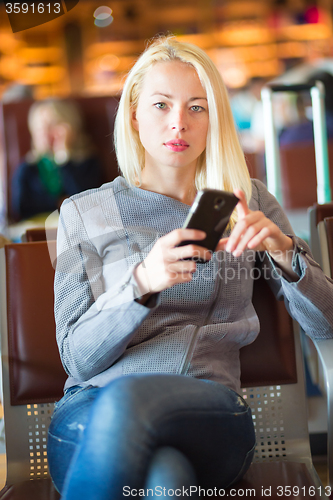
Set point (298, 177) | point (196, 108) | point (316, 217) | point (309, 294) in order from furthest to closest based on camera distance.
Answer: point (298, 177), point (316, 217), point (196, 108), point (309, 294)

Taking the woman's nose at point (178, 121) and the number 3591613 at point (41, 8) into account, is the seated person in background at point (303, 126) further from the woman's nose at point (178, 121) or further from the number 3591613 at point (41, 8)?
the woman's nose at point (178, 121)

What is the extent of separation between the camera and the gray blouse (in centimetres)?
90

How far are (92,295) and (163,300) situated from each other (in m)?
0.13

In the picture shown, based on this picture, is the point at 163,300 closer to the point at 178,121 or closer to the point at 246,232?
the point at 246,232

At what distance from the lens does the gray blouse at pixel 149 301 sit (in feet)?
2.96

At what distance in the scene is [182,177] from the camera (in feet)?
3.66

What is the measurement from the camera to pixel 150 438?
711 mm

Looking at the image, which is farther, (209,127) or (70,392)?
(209,127)

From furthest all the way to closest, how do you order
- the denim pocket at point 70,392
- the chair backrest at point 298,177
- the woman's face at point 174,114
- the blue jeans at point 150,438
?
the chair backrest at point 298,177, the woman's face at point 174,114, the denim pocket at point 70,392, the blue jeans at point 150,438

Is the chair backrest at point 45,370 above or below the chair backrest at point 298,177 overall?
below

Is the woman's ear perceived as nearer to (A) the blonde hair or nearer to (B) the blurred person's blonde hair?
(A) the blonde hair

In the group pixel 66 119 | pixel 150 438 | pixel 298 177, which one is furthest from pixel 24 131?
pixel 150 438

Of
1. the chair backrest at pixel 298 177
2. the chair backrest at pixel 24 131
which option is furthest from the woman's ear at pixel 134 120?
the chair backrest at pixel 24 131

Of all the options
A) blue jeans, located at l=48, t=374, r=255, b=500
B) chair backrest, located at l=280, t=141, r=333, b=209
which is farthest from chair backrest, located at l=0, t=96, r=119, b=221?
blue jeans, located at l=48, t=374, r=255, b=500
